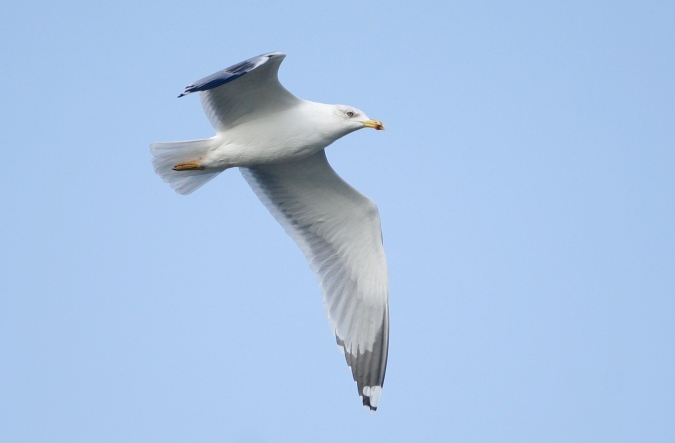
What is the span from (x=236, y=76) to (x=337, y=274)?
245 centimetres

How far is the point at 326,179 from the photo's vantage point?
27.6 ft

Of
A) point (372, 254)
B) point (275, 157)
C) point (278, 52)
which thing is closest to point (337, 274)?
point (372, 254)

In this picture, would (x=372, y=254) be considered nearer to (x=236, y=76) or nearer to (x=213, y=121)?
(x=213, y=121)

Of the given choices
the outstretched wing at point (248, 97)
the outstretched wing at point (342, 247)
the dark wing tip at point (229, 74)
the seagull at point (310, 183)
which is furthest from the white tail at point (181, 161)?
the dark wing tip at point (229, 74)

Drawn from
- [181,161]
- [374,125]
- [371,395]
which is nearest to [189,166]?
[181,161]

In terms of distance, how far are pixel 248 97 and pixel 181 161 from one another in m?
0.75

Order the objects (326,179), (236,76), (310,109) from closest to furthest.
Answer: (236,76)
(310,109)
(326,179)

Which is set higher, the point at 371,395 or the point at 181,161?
the point at 181,161

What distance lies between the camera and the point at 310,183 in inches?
334

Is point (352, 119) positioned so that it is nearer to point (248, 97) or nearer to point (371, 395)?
point (248, 97)

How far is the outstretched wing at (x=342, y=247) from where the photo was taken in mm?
8422

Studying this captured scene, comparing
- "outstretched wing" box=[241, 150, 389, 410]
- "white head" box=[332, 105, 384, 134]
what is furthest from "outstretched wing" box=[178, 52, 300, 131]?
"outstretched wing" box=[241, 150, 389, 410]

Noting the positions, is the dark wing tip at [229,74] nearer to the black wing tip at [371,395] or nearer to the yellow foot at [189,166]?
the yellow foot at [189,166]

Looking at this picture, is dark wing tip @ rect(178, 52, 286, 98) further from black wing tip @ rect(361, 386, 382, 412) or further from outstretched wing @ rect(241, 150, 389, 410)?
black wing tip @ rect(361, 386, 382, 412)
